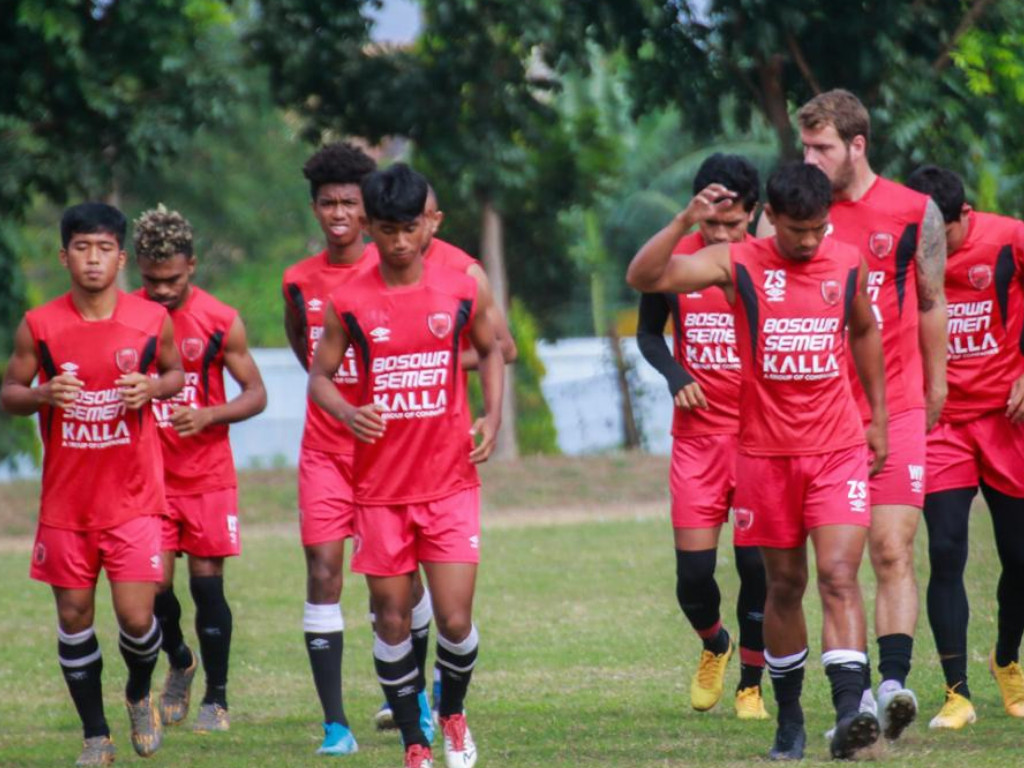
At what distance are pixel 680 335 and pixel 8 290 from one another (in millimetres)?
14735

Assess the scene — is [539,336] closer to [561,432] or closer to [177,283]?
[561,432]

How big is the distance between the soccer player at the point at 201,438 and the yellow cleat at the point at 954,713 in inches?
132

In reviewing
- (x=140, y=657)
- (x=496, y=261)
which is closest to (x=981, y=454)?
(x=140, y=657)

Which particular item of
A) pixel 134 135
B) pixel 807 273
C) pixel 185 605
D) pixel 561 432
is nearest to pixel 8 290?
pixel 134 135

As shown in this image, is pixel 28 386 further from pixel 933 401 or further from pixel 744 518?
pixel 933 401

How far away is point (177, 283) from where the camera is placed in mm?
9414

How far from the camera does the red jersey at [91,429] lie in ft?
26.8

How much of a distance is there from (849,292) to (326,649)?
2.81m

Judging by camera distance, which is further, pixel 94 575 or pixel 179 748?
pixel 179 748

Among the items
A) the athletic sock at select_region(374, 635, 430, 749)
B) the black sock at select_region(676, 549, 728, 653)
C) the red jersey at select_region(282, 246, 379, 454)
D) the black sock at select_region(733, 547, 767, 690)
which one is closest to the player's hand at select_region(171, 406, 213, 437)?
the red jersey at select_region(282, 246, 379, 454)

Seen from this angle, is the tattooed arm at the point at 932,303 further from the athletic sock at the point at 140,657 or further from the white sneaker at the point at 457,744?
the athletic sock at the point at 140,657

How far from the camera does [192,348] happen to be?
30.9 ft

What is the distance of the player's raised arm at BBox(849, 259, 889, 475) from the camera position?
25.3 ft

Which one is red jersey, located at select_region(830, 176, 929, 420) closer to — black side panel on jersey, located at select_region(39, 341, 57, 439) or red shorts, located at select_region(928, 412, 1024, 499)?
red shorts, located at select_region(928, 412, 1024, 499)
